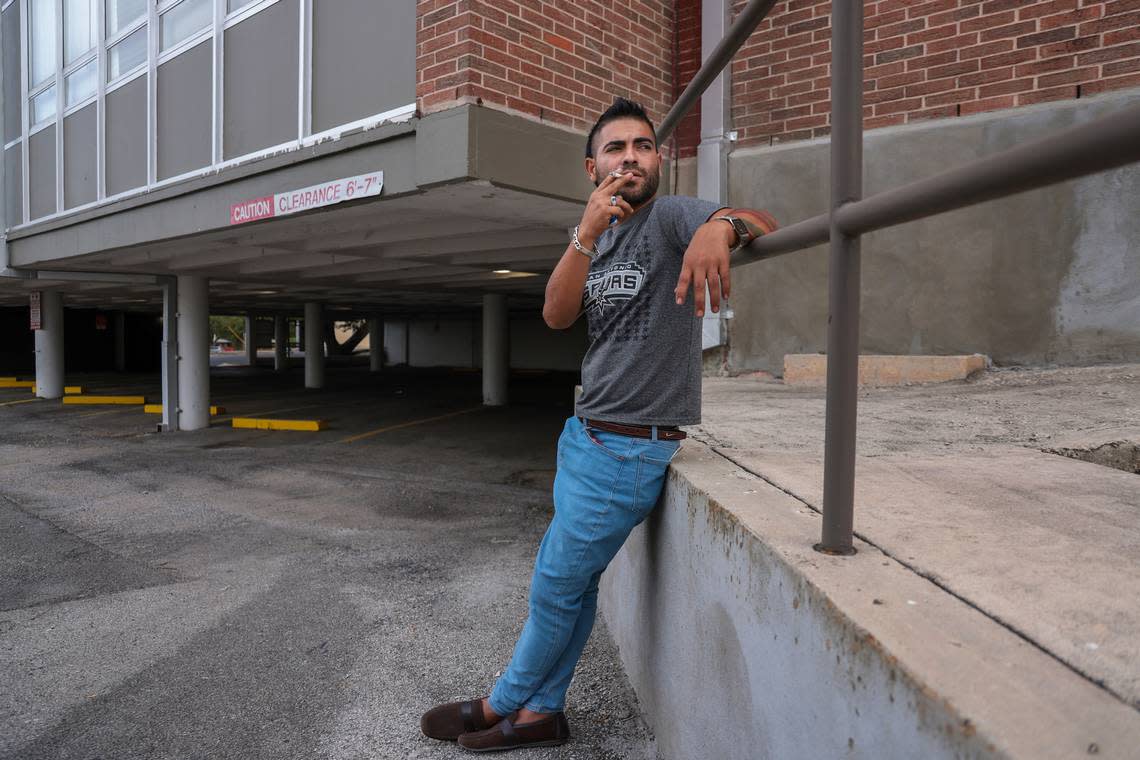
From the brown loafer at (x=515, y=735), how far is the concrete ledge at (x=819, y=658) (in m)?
0.37

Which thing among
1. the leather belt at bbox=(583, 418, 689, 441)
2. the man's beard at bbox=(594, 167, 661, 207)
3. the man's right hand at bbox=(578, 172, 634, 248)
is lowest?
the leather belt at bbox=(583, 418, 689, 441)

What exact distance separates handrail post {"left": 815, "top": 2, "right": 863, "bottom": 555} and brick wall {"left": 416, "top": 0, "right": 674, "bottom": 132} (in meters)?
4.19

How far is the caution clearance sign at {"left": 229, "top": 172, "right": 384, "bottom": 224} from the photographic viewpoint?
5.76 m

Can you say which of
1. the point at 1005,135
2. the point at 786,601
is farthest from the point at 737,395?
the point at 786,601

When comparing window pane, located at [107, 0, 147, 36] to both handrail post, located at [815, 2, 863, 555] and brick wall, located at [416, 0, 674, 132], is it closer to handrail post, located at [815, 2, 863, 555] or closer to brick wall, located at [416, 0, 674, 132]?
brick wall, located at [416, 0, 674, 132]

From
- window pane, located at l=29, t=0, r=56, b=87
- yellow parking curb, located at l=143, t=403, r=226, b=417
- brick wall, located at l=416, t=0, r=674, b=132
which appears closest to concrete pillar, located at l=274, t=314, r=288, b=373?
yellow parking curb, located at l=143, t=403, r=226, b=417

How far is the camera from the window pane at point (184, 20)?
25.6ft

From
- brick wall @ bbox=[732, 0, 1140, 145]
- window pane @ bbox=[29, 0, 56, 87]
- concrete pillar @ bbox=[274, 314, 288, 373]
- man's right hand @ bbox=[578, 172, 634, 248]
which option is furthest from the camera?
concrete pillar @ bbox=[274, 314, 288, 373]

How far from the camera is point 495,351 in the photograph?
15781 mm

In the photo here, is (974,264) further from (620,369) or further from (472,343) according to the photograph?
(472,343)

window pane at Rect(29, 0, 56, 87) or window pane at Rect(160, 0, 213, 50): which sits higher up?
window pane at Rect(29, 0, 56, 87)

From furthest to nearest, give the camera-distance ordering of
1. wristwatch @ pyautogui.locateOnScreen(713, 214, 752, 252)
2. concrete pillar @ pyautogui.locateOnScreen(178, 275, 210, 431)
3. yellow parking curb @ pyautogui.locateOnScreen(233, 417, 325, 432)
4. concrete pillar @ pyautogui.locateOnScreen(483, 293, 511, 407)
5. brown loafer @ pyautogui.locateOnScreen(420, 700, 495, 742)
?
1. concrete pillar @ pyautogui.locateOnScreen(483, 293, 511, 407)
2. concrete pillar @ pyautogui.locateOnScreen(178, 275, 210, 431)
3. yellow parking curb @ pyautogui.locateOnScreen(233, 417, 325, 432)
4. brown loafer @ pyautogui.locateOnScreen(420, 700, 495, 742)
5. wristwatch @ pyautogui.locateOnScreen(713, 214, 752, 252)

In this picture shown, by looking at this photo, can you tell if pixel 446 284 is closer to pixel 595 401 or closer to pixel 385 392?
pixel 385 392

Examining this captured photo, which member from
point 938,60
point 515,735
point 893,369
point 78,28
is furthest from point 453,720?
point 78,28
